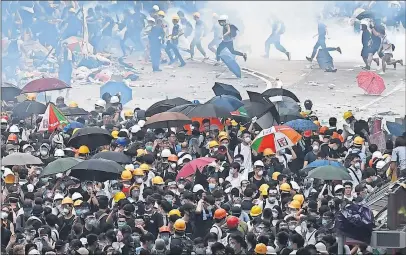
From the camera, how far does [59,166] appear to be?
17.5m

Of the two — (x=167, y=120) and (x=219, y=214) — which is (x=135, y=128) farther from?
(x=219, y=214)

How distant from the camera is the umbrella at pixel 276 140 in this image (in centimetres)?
1855

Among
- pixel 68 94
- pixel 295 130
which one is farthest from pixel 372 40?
pixel 295 130

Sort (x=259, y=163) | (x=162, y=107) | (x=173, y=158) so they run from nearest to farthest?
1. (x=259, y=163)
2. (x=173, y=158)
3. (x=162, y=107)

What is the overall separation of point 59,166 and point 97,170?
55 cm

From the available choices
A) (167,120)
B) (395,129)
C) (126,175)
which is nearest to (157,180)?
(126,175)

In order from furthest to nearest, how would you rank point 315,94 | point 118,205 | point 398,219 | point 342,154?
A: point 315,94 < point 342,154 < point 118,205 < point 398,219

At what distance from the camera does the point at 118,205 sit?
1619cm

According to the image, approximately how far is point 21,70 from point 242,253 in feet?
53.2

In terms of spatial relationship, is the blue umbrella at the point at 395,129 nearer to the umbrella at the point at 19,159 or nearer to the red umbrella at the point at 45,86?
the red umbrella at the point at 45,86

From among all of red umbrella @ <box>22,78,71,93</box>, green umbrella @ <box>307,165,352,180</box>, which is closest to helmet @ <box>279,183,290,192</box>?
green umbrella @ <box>307,165,352,180</box>

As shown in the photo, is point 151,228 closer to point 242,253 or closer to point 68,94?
point 242,253

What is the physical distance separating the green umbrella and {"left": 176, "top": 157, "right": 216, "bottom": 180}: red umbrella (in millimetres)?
1237

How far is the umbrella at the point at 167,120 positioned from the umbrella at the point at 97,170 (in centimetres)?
231
